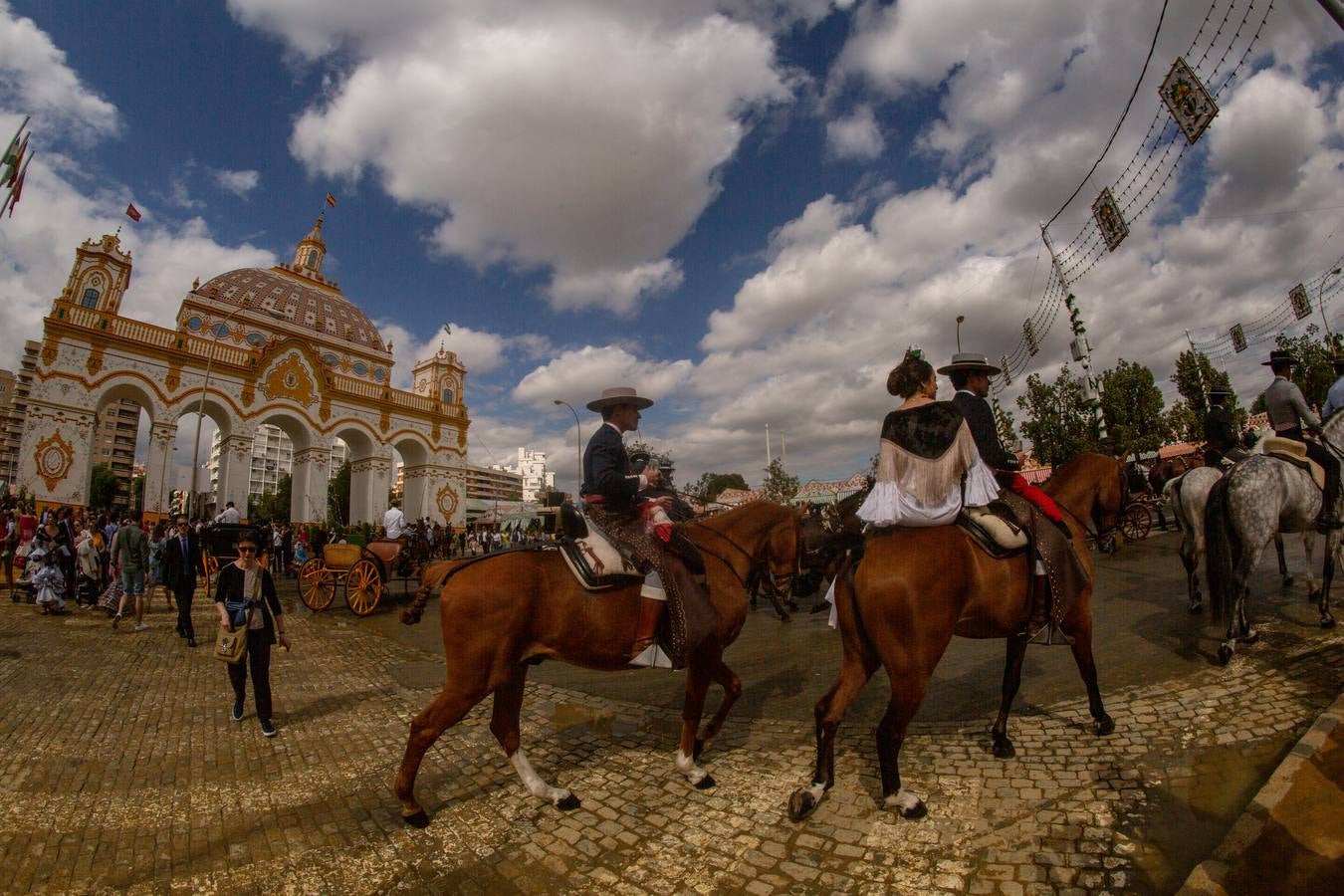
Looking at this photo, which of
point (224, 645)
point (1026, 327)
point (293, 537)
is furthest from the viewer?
point (293, 537)

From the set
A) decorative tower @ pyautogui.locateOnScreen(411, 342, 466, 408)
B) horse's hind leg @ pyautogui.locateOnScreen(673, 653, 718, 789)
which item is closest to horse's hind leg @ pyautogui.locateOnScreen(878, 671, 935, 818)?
horse's hind leg @ pyautogui.locateOnScreen(673, 653, 718, 789)

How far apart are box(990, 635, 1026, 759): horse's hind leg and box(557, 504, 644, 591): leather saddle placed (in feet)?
8.29

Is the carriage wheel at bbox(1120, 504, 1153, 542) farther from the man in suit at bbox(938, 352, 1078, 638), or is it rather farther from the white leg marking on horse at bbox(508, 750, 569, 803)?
Answer: the white leg marking on horse at bbox(508, 750, 569, 803)

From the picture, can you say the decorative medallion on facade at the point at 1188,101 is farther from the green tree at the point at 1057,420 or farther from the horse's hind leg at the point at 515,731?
the green tree at the point at 1057,420

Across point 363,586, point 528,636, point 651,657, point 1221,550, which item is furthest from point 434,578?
point 363,586

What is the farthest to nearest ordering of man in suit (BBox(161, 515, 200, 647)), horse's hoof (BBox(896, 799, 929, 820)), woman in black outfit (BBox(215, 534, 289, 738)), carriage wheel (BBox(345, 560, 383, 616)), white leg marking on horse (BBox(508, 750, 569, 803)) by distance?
1. carriage wheel (BBox(345, 560, 383, 616))
2. man in suit (BBox(161, 515, 200, 647))
3. woman in black outfit (BBox(215, 534, 289, 738))
4. white leg marking on horse (BBox(508, 750, 569, 803))
5. horse's hoof (BBox(896, 799, 929, 820))

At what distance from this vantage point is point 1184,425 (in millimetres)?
29578

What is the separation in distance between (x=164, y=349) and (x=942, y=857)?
33.2 meters

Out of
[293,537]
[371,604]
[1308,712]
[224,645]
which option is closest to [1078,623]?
[1308,712]

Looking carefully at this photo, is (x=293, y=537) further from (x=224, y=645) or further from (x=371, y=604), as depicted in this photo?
(x=224, y=645)

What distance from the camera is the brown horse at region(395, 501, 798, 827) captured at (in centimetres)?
344

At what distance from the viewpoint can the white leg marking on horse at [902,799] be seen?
10.1 feet

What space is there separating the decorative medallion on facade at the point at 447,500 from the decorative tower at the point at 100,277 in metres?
16.8

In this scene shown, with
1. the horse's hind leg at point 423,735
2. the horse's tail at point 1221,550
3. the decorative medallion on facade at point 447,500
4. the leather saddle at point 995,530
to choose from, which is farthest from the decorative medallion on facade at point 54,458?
the horse's tail at point 1221,550
